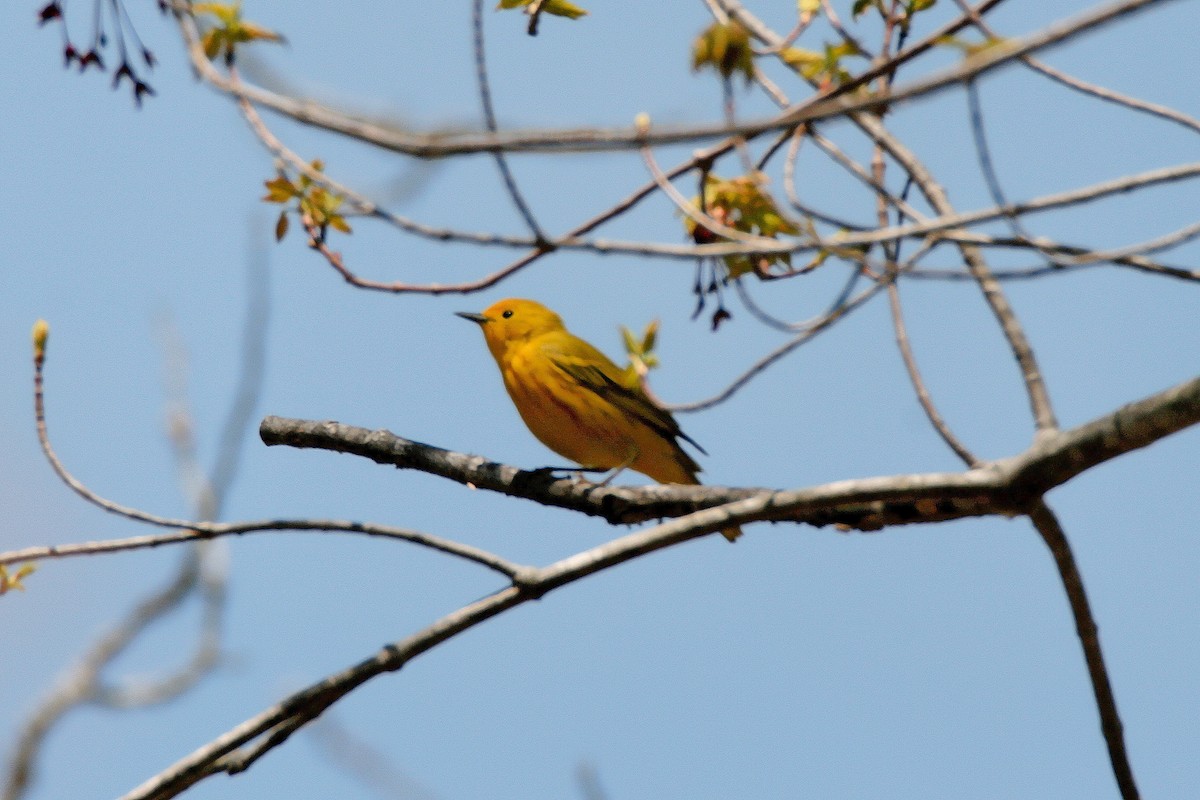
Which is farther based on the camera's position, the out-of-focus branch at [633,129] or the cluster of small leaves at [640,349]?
the cluster of small leaves at [640,349]

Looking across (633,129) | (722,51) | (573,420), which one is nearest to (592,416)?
(573,420)

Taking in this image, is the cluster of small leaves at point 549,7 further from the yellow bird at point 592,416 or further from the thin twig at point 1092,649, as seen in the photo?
the yellow bird at point 592,416

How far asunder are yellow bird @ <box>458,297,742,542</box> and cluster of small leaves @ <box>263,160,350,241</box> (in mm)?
2617

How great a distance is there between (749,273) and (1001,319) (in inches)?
33.7

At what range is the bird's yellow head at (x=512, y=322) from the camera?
7.25 metres

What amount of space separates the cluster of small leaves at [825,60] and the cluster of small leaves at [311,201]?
60.9 inches

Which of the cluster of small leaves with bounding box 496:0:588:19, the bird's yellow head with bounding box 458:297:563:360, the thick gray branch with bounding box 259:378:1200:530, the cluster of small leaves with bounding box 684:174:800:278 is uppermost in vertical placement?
the bird's yellow head with bounding box 458:297:563:360

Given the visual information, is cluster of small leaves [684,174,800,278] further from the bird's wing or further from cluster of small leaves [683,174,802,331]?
the bird's wing

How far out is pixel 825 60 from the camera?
3404 millimetres

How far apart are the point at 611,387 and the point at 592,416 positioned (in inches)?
8.4

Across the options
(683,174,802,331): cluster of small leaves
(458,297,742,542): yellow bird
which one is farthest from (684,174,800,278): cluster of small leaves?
(458,297,742,542): yellow bird

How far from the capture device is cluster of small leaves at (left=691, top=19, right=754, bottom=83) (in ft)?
8.76

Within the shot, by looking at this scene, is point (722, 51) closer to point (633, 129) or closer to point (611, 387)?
point (633, 129)

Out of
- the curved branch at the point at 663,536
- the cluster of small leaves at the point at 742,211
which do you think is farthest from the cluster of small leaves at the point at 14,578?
the cluster of small leaves at the point at 742,211
